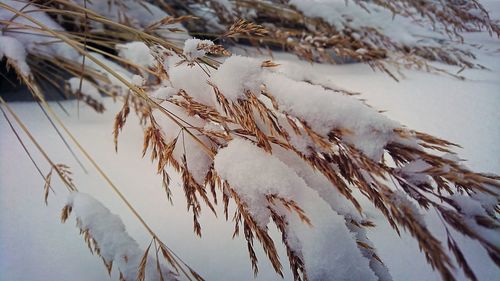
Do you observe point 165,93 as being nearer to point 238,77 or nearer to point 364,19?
point 238,77

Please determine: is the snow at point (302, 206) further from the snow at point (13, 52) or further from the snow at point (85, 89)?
the snow at point (85, 89)

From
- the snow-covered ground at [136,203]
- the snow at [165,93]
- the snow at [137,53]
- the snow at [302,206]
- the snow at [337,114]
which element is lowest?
the snow-covered ground at [136,203]

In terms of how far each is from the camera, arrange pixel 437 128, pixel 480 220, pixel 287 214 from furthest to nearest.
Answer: pixel 437 128
pixel 287 214
pixel 480 220

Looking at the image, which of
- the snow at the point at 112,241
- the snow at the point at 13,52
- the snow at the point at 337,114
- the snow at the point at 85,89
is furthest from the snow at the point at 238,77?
the snow at the point at 85,89

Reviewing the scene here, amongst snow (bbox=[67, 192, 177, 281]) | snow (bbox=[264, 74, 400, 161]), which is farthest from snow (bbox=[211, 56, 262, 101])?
snow (bbox=[67, 192, 177, 281])

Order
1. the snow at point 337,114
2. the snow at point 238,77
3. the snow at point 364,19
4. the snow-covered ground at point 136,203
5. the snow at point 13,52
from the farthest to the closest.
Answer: the snow at point 364,19 → the snow at point 13,52 → the snow-covered ground at point 136,203 → the snow at point 238,77 → the snow at point 337,114

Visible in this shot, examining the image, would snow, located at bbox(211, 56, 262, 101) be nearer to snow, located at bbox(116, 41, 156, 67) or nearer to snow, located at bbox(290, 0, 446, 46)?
snow, located at bbox(116, 41, 156, 67)

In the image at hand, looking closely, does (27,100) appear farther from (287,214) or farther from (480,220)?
(480,220)

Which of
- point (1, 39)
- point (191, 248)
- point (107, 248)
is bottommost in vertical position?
point (191, 248)

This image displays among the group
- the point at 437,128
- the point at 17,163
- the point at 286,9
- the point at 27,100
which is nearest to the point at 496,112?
the point at 437,128
